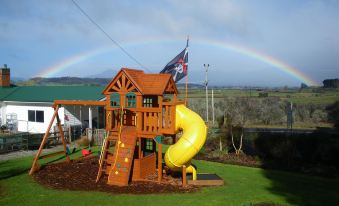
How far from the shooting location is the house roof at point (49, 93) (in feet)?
94.2

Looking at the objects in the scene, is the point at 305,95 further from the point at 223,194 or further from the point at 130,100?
the point at 223,194

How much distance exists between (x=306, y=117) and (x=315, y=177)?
22891 millimetres

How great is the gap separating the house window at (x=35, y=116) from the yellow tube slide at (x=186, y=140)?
59.2 ft

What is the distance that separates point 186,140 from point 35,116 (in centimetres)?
1961

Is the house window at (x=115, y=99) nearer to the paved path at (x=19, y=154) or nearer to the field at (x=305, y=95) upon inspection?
the paved path at (x=19, y=154)

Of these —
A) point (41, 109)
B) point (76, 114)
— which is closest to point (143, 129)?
point (76, 114)

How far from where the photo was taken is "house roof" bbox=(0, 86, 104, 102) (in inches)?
1130

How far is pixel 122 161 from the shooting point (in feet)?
48.0

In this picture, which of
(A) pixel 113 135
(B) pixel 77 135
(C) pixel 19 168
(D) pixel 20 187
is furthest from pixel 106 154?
(B) pixel 77 135

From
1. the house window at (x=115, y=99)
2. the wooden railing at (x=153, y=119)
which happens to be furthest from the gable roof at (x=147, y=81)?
the wooden railing at (x=153, y=119)

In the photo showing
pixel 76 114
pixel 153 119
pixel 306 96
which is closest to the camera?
pixel 153 119

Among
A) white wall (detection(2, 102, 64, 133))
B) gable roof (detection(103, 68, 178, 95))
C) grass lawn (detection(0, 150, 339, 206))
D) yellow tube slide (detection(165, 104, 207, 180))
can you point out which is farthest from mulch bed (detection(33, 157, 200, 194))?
white wall (detection(2, 102, 64, 133))

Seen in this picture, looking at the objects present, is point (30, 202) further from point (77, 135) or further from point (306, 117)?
point (306, 117)

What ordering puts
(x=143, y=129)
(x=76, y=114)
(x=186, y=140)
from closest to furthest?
1. (x=186, y=140)
2. (x=143, y=129)
3. (x=76, y=114)
